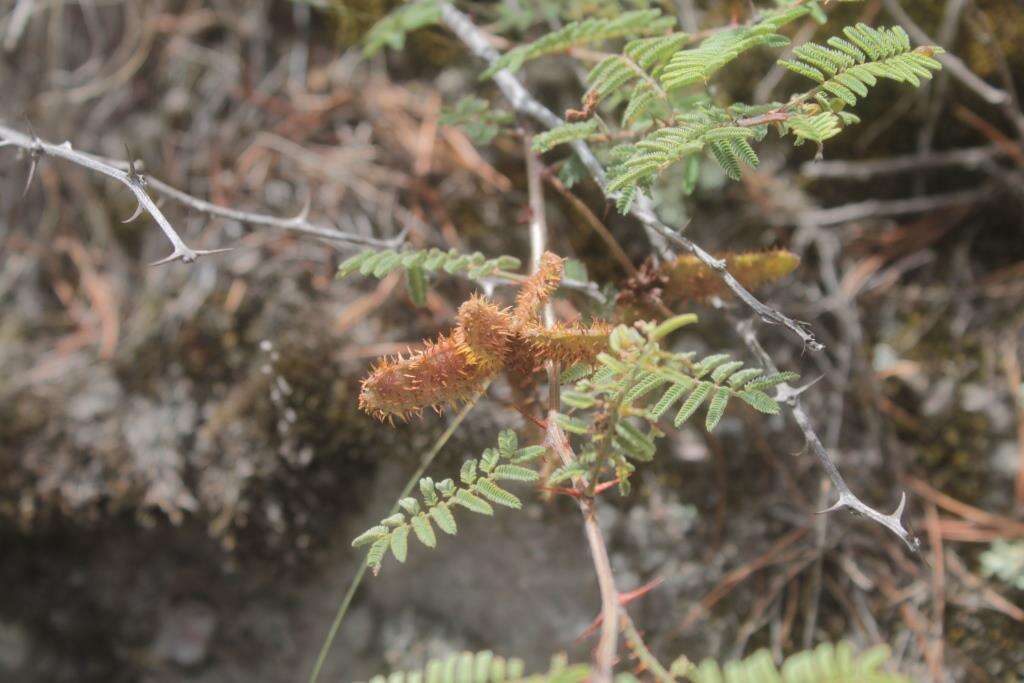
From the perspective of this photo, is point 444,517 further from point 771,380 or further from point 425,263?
point 771,380

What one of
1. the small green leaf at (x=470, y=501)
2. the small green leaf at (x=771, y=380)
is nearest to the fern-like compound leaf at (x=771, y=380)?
the small green leaf at (x=771, y=380)

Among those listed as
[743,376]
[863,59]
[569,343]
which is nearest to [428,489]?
[569,343]

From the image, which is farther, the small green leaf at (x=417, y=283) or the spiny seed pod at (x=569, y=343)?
the small green leaf at (x=417, y=283)

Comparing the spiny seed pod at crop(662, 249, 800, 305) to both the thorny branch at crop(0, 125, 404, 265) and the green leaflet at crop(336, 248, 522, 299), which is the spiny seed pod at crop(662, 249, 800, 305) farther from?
the thorny branch at crop(0, 125, 404, 265)

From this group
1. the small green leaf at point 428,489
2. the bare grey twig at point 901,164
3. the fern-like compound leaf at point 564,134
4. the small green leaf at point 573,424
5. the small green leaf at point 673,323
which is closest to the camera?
the small green leaf at point 673,323

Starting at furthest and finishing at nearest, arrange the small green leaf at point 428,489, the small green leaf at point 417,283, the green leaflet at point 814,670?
the small green leaf at point 417,283
the small green leaf at point 428,489
the green leaflet at point 814,670

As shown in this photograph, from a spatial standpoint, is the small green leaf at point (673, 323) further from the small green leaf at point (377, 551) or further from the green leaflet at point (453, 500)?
the small green leaf at point (377, 551)

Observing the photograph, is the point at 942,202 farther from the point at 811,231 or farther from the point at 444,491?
the point at 444,491
